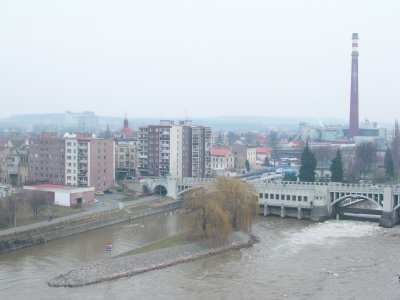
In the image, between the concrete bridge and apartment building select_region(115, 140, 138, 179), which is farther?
apartment building select_region(115, 140, 138, 179)

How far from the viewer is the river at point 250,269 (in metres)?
19.0

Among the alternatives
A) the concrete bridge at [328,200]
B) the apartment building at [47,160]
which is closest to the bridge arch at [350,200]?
the concrete bridge at [328,200]

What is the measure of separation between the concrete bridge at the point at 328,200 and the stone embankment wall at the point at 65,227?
20.5 feet

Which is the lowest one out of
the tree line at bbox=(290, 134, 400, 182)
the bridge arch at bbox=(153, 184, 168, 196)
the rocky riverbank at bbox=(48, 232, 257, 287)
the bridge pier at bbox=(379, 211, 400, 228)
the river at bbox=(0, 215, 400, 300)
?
the river at bbox=(0, 215, 400, 300)

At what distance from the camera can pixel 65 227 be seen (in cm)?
2766

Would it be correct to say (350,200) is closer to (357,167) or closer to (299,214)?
(299,214)

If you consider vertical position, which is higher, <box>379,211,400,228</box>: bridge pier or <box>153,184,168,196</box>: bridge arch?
<box>153,184,168,196</box>: bridge arch

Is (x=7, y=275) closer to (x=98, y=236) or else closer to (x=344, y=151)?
(x=98, y=236)

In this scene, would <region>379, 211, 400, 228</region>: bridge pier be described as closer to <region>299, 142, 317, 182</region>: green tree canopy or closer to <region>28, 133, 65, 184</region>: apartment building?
<region>299, 142, 317, 182</region>: green tree canopy

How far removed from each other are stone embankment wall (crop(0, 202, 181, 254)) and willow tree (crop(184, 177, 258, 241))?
5.41 meters

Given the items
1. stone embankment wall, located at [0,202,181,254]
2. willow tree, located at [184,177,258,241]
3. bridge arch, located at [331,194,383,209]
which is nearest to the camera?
willow tree, located at [184,177,258,241]

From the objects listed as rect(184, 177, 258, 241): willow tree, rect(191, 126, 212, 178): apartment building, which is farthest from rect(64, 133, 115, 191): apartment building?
rect(184, 177, 258, 241): willow tree

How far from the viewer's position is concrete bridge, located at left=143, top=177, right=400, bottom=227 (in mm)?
31562

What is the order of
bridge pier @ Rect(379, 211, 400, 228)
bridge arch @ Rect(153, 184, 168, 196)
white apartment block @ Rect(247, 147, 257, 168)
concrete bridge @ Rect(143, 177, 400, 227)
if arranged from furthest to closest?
white apartment block @ Rect(247, 147, 257, 168) < bridge arch @ Rect(153, 184, 168, 196) < concrete bridge @ Rect(143, 177, 400, 227) < bridge pier @ Rect(379, 211, 400, 228)
